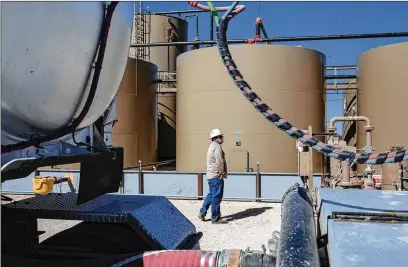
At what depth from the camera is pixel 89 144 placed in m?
2.45

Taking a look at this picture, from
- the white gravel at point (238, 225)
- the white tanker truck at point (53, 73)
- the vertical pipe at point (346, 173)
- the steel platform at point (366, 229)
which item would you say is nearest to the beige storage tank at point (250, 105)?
the white gravel at point (238, 225)

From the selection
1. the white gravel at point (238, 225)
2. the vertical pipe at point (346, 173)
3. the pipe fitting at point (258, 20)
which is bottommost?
the white gravel at point (238, 225)

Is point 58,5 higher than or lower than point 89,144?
higher

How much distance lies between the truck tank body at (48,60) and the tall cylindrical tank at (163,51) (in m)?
13.6

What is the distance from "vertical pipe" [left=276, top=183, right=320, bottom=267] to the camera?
4.96 feet

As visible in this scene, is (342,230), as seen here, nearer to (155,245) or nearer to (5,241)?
(155,245)

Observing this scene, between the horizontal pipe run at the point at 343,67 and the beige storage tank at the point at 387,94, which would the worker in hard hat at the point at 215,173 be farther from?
the horizontal pipe run at the point at 343,67

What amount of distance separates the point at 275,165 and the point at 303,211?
26.4 feet

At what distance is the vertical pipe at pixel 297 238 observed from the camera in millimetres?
1513

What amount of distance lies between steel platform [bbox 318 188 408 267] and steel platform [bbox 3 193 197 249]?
2.92ft

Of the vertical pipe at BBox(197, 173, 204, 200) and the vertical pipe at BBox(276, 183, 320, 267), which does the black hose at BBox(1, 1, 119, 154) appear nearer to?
the vertical pipe at BBox(276, 183, 320, 267)

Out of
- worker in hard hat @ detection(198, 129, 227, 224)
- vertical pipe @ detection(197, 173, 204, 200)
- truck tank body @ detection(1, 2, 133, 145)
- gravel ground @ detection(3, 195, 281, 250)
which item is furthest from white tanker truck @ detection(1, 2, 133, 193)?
vertical pipe @ detection(197, 173, 204, 200)

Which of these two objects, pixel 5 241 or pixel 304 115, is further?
pixel 304 115

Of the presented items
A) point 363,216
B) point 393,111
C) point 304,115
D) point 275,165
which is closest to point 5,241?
point 363,216
